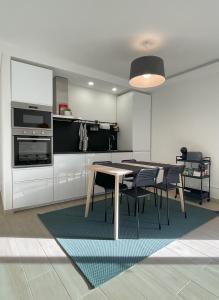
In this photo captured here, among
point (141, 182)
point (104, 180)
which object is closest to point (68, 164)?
point (104, 180)

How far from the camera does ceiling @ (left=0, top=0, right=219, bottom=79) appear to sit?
2.04 metres

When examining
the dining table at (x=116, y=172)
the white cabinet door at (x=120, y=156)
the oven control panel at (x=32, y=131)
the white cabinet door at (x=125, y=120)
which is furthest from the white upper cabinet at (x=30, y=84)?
the white cabinet door at (x=125, y=120)

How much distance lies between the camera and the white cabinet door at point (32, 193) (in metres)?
2.94

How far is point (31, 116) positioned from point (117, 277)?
2.63 metres

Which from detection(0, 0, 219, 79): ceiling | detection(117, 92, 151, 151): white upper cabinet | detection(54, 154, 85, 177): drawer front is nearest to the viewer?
detection(0, 0, 219, 79): ceiling

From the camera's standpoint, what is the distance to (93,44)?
2.82 m

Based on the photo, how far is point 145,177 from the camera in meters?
2.35

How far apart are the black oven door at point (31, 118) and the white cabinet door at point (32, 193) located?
0.95m

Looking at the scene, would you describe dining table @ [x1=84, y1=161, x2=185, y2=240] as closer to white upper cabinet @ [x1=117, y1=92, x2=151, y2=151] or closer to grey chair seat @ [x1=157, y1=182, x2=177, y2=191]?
grey chair seat @ [x1=157, y1=182, x2=177, y2=191]

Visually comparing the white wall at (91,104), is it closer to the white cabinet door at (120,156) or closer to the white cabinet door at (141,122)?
the white cabinet door at (141,122)

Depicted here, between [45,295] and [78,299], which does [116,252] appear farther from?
[45,295]

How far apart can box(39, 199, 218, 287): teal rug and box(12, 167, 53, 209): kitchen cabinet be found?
0.41 metres

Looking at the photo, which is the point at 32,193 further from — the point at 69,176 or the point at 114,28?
the point at 114,28

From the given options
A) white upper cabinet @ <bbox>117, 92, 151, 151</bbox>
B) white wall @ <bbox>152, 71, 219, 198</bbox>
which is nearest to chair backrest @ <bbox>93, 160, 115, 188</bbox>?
white upper cabinet @ <bbox>117, 92, 151, 151</bbox>
